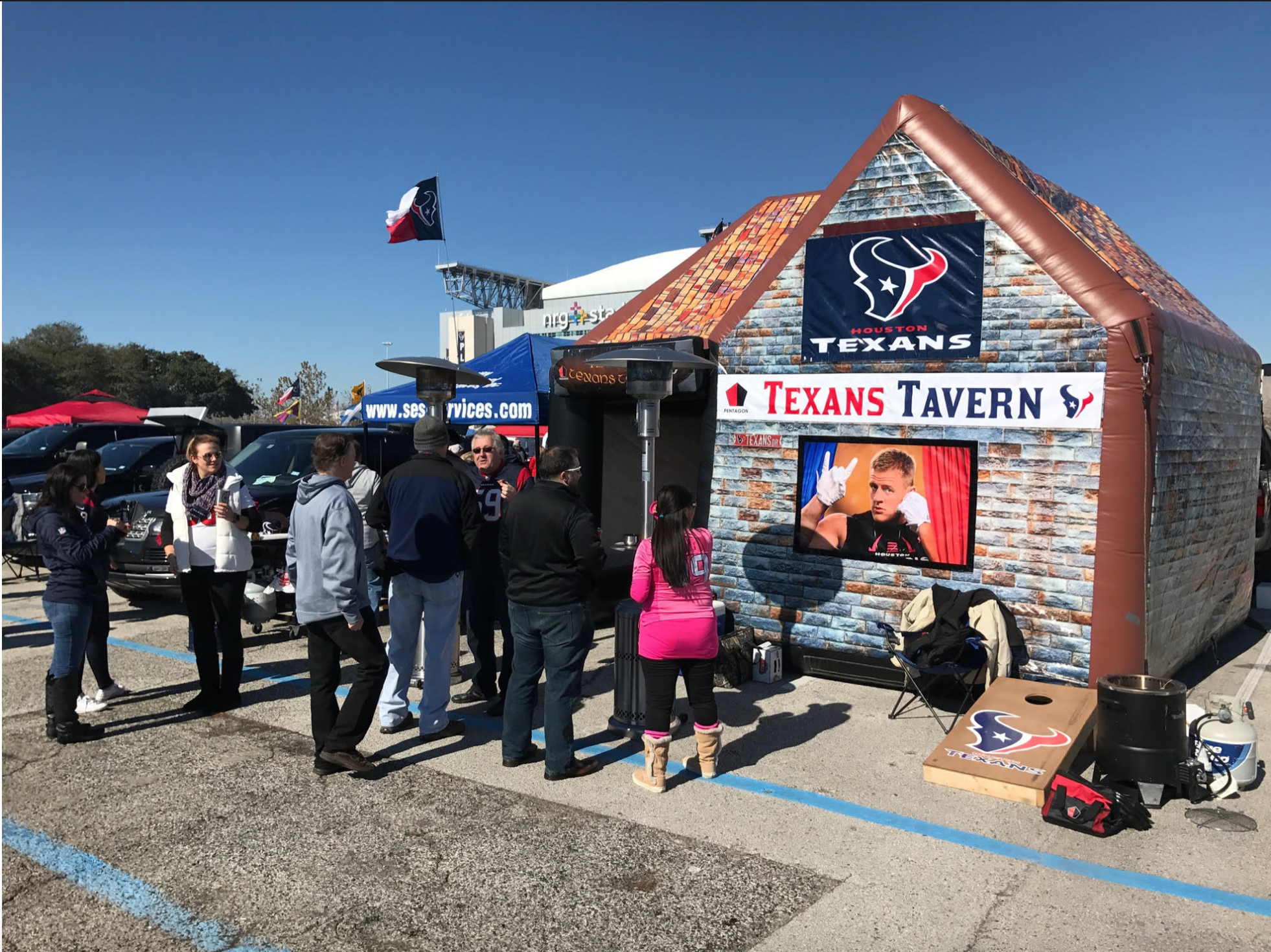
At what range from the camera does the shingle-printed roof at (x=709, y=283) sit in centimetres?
895

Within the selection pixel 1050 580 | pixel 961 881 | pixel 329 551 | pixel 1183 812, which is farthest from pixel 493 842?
pixel 1050 580

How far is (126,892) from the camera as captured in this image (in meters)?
3.77

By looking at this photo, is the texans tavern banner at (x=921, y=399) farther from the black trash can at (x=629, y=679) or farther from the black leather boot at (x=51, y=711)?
the black leather boot at (x=51, y=711)

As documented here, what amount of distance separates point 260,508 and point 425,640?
15.4ft

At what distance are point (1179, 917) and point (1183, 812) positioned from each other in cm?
132

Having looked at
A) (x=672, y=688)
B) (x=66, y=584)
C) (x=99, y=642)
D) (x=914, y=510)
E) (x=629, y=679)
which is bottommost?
(x=629, y=679)

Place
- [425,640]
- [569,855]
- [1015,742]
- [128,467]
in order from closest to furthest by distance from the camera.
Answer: [569,855] → [1015,742] → [425,640] → [128,467]

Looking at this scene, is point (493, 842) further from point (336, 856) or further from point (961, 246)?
point (961, 246)

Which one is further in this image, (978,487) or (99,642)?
(978,487)

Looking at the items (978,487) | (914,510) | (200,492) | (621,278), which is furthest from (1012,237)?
(621,278)

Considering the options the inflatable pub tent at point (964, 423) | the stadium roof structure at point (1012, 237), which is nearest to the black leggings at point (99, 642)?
the inflatable pub tent at point (964, 423)

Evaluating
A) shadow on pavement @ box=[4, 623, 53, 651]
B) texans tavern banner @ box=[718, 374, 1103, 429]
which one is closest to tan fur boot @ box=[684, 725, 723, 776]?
texans tavern banner @ box=[718, 374, 1103, 429]

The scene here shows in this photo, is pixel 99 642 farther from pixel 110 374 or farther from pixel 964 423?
pixel 110 374

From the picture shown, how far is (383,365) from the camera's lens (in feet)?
24.9
